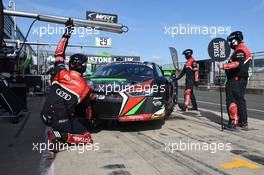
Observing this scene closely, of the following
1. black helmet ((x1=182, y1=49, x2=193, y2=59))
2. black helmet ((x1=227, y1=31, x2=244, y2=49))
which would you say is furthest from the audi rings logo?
black helmet ((x1=182, y1=49, x2=193, y2=59))

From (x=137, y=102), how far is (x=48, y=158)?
226 centimetres

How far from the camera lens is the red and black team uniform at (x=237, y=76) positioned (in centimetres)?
780

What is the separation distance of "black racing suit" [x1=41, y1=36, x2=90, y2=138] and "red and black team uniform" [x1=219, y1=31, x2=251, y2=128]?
3093 millimetres

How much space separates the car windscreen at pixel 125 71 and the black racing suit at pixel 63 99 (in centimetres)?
177

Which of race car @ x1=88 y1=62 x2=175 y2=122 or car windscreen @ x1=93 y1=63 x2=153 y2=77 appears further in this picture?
car windscreen @ x1=93 y1=63 x2=153 y2=77

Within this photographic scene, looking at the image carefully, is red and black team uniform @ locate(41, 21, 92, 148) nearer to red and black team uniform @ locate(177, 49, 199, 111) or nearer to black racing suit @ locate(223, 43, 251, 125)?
black racing suit @ locate(223, 43, 251, 125)

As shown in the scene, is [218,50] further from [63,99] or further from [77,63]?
[63,99]

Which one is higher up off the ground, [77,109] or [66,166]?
[77,109]

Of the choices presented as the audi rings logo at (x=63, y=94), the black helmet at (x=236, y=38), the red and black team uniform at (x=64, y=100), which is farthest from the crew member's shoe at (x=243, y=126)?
the audi rings logo at (x=63, y=94)

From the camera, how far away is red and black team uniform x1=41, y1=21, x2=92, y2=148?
6.27 m

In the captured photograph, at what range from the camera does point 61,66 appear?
6434 millimetres

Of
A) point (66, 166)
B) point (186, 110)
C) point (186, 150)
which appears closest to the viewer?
point (66, 166)

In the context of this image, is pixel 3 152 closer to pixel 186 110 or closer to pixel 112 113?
pixel 112 113

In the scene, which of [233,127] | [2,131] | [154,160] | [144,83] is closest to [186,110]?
[233,127]
